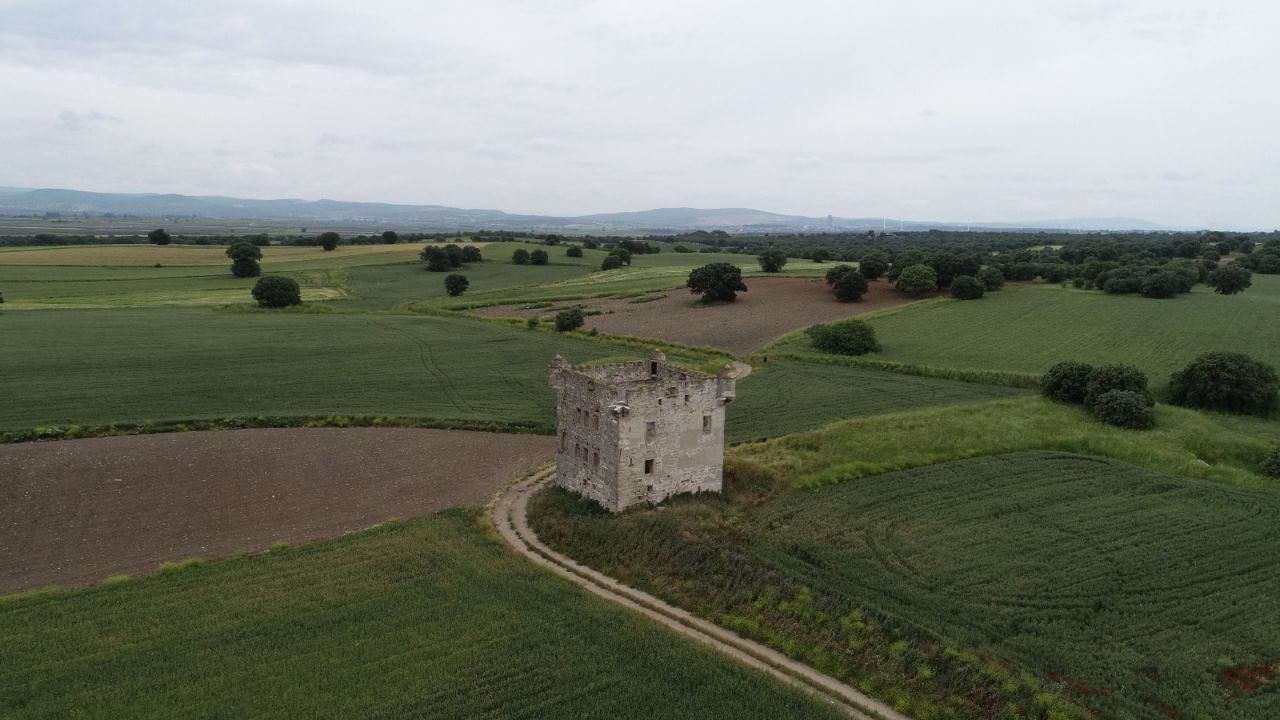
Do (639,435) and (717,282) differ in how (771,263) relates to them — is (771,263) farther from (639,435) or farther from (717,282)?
(639,435)

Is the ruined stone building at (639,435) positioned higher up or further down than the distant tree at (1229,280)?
further down

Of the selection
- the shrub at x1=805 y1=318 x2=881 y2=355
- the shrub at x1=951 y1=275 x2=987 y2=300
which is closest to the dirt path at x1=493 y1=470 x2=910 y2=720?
the shrub at x1=805 y1=318 x2=881 y2=355

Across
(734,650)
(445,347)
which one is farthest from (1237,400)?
(445,347)

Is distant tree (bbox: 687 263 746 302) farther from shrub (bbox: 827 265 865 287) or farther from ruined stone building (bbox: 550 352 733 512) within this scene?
ruined stone building (bbox: 550 352 733 512)

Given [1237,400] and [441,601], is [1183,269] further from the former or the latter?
[441,601]

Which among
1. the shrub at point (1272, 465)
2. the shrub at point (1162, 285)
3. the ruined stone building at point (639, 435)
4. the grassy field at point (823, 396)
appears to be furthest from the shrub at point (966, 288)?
the ruined stone building at point (639, 435)

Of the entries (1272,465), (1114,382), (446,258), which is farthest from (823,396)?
(446,258)

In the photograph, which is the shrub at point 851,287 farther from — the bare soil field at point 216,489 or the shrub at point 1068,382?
the bare soil field at point 216,489
